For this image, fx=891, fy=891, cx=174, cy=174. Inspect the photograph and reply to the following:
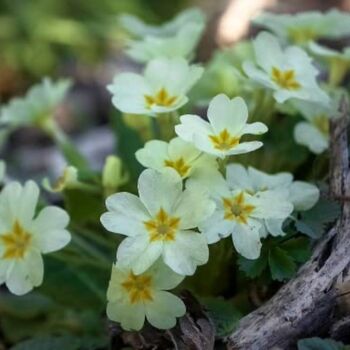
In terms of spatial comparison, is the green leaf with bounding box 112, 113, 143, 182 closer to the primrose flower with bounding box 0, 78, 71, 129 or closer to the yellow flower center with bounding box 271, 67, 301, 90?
the primrose flower with bounding box 0, 78, 71, 129

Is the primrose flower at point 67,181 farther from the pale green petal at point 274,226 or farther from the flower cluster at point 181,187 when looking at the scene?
the pale green petal at point 274,226

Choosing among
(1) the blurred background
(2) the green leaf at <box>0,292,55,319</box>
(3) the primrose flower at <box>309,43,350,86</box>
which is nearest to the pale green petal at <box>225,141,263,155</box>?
(3) the primrose flower at <box>309,43,350,86</box>

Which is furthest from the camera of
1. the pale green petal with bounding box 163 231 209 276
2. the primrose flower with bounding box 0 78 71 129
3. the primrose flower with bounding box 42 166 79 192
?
the primrose flower with bounding box 0 78 71 129

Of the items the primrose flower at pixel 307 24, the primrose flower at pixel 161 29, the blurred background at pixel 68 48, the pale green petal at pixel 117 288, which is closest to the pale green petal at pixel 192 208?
the pale green petal at pixel 117 288

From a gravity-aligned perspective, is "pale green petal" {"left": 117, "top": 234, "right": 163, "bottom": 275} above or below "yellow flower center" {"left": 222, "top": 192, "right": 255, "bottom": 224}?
below

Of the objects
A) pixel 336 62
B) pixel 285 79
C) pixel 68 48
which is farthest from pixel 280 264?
pixel 68 48

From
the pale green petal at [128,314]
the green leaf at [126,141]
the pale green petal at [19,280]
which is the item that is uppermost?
the pale green petal at [128,314]
